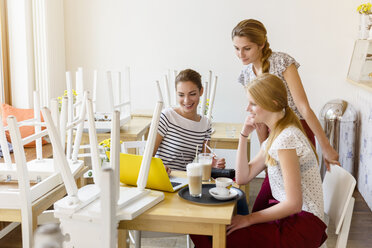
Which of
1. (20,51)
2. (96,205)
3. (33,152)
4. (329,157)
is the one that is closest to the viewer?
(96,205)

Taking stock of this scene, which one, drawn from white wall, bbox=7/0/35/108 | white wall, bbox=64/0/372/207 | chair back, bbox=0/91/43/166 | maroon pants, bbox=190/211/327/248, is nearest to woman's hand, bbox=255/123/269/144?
maroon pants, bbox=190/211/327/248

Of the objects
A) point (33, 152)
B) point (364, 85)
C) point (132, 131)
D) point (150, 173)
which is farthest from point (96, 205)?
point (364, 85)

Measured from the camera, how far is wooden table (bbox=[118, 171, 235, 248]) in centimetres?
162

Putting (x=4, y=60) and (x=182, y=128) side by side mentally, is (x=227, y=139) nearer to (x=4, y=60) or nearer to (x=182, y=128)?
(x=182, y=128)

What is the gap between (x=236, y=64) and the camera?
4758 mm

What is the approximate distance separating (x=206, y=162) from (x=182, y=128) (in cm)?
63

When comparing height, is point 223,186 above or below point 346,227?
above

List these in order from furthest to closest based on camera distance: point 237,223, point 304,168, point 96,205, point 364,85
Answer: point 364,85, point 304,168, point 237,223, point 96,205

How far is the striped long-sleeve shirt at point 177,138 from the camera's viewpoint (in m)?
2.64

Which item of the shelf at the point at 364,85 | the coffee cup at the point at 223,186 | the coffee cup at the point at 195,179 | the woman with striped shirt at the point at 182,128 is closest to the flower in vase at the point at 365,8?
the shelf at the point at 364,85

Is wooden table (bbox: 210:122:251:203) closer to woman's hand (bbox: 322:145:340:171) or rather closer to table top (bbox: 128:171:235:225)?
woman's hand (bbox: 322:145:340:171)

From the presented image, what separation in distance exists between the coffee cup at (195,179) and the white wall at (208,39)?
9.99 ft

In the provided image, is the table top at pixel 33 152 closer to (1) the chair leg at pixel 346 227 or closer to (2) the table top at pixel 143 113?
(2) the table top at pixel 143 113

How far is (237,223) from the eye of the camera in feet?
5.80
